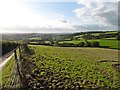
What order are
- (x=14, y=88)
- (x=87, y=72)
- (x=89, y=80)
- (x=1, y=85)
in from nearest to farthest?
(x=14, y=88)
(x=1, y=85)
(x=89, y=80)
(x=87, y=72)

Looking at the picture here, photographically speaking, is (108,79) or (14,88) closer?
(14,88)

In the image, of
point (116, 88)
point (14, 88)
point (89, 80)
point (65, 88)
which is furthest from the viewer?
point (89, 80)

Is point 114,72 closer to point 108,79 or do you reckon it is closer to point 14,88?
point 108,79

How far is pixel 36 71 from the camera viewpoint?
17.2 m

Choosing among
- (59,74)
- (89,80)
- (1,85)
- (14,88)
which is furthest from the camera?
(59,74)

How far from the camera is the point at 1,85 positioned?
12641 mm

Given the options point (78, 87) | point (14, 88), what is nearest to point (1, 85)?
point (14, 88)

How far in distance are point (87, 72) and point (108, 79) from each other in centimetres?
243

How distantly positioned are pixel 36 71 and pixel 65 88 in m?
4.09

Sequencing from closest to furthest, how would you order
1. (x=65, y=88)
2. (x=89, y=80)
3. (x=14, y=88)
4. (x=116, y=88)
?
(x=14, y=88) → (x=65, y=88) → (x=116, y=88) → (x=89, y=80)

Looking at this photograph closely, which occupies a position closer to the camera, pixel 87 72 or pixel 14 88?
pixel 14 88

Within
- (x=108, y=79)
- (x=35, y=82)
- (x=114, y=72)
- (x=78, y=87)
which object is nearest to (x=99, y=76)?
(x=108, y=79)

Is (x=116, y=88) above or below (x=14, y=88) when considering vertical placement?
below

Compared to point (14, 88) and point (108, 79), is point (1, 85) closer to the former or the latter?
point (14, 88)
